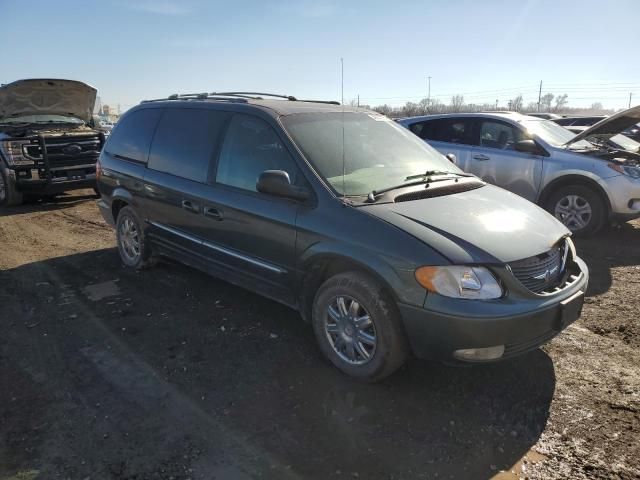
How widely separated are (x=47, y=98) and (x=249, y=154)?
813 cm

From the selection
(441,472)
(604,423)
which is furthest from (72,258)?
(604,423)

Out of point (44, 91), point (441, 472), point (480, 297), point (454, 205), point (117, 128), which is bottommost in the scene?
point (441, 472)

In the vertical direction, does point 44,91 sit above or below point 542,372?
above

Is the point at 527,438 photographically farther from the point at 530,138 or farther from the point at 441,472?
the point at 530,138

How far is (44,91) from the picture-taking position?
9.77 metres

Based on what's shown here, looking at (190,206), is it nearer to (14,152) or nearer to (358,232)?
(358,232)

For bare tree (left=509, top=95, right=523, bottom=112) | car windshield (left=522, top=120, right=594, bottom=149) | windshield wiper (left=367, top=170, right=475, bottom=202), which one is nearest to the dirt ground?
windshield wiper (left=367, top=170, right=475, bottom=202)

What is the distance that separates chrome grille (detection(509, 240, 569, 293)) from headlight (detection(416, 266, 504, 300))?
0.21 meters

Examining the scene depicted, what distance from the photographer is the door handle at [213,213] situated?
4047 mm

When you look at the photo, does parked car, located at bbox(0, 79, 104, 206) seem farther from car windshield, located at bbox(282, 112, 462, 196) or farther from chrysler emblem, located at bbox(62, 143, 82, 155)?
car windshield, located at bbox(282, 112, 462, 196)

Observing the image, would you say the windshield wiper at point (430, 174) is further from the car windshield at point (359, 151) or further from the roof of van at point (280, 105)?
the roof of van at point (280, 105)

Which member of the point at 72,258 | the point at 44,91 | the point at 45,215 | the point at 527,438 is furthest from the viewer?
the point at 44,91

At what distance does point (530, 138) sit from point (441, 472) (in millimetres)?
5978

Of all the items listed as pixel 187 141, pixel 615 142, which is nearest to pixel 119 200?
pixel 187 141
